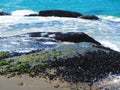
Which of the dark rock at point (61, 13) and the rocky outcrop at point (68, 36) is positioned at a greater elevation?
the rocky outcrop at point (68, 36)

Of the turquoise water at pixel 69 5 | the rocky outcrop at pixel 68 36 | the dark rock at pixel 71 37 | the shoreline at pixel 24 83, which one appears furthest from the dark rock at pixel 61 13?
the shoreline at pixel 24 83

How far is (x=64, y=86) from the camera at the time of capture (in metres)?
10.4

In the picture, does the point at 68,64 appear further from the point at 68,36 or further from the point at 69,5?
the point at 69,5

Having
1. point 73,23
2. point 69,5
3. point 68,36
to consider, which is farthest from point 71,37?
point 69,5

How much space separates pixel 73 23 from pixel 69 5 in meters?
15.9

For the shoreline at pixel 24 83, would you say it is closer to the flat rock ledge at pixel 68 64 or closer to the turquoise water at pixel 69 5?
the flat rock ledge at pixel 68 64

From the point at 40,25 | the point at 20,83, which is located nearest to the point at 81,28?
the point at 40,25

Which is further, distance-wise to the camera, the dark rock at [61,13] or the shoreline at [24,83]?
the dark rock at [61,13]

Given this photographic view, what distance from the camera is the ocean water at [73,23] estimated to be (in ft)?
76.4

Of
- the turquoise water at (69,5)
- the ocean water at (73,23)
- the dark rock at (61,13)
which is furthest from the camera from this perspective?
the turquoise water at (69,5)

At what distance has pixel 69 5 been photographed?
43250 millimetres

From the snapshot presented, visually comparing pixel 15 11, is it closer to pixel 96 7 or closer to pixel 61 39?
pixel 96 7

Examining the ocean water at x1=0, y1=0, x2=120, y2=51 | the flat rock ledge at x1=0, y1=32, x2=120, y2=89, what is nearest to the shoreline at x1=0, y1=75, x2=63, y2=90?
the flat rock ledge at x1=0, y1=32, x2=120, y2=89

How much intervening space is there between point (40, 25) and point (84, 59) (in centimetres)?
1466
